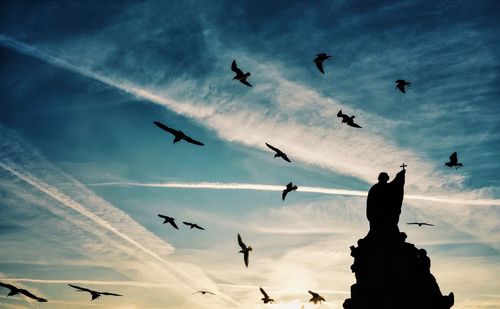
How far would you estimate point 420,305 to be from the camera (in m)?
21.4

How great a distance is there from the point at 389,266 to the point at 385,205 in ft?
13.0

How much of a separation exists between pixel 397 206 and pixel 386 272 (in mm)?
4579

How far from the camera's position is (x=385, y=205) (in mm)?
24578

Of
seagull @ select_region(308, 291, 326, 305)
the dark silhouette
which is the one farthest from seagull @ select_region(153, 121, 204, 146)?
the dark silhouette

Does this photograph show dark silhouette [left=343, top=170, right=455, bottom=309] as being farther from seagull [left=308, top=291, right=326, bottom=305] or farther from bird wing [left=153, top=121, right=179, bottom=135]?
bird wing [left=153, top=121, right=179, bottom=135]

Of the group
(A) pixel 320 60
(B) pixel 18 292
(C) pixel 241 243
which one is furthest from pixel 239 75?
(B) pixel 18 292

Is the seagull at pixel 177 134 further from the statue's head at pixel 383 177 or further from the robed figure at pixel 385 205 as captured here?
the statue's head at pixel 383 177

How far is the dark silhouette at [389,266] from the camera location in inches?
858

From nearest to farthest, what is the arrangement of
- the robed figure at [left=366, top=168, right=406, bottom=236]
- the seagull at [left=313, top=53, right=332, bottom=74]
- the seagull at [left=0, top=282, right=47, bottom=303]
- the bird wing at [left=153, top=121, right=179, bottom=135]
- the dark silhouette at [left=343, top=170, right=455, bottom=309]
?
the seagull at [left=0, top=282, right=47, bottom=303]
the bird wing at [left=153, top=121, right=179, bottom=135]
the seagull at [left=313, top=53, right=332, bottom=74]
the dark silhouette at [left=343, top=170, right=455, bottom=309]
the robed figure at [left=366, top=168, right=406, bottom=236]

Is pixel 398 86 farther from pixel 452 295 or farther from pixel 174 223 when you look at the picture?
pixel 174 223

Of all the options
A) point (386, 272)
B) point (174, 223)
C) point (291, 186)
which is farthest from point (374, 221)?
point (174, 223)

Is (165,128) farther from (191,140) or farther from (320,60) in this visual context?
(320,60)

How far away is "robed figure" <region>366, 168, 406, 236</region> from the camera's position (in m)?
24.3

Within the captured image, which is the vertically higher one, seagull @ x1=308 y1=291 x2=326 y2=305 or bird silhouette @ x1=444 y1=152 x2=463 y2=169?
bird silhouette @ x1=444 y1=152 x2=463 y2=169
